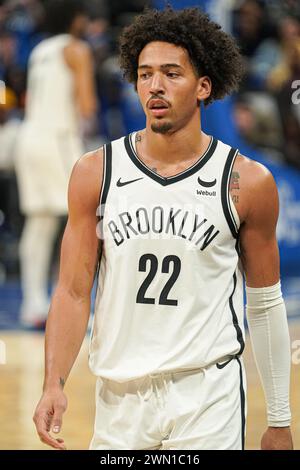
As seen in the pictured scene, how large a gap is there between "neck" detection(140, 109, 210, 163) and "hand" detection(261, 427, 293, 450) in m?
0.99

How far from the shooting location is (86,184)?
3.63m

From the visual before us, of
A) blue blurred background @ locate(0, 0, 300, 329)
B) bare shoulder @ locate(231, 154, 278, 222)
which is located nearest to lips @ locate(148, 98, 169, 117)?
bare shoulder @ locate(231, 154, 278, 222)

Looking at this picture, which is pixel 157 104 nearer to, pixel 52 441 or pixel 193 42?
pixel 193 42

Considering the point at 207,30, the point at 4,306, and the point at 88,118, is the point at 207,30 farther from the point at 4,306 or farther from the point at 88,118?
the point at 4,306

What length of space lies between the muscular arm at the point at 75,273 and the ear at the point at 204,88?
16.0 inches

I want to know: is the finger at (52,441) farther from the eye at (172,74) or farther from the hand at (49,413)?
the eye at (172,74)

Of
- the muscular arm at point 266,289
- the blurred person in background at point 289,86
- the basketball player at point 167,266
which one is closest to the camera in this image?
the basketball player at point 167,266

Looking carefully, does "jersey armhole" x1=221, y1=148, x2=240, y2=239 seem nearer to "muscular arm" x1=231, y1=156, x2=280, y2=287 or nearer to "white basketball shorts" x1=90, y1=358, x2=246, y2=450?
"muscular arm" x1=231, y1=156, x2=280, y2=287

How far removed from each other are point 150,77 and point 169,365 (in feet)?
3.11

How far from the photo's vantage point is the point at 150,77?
3.62m

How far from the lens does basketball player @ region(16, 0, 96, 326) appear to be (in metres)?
9.07

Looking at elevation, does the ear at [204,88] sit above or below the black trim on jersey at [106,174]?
above

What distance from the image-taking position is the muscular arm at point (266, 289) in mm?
3646

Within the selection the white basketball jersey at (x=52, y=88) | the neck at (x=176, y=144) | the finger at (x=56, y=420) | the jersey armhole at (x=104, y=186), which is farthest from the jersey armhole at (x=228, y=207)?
the white basketball jersey at (x=52, y=88)
